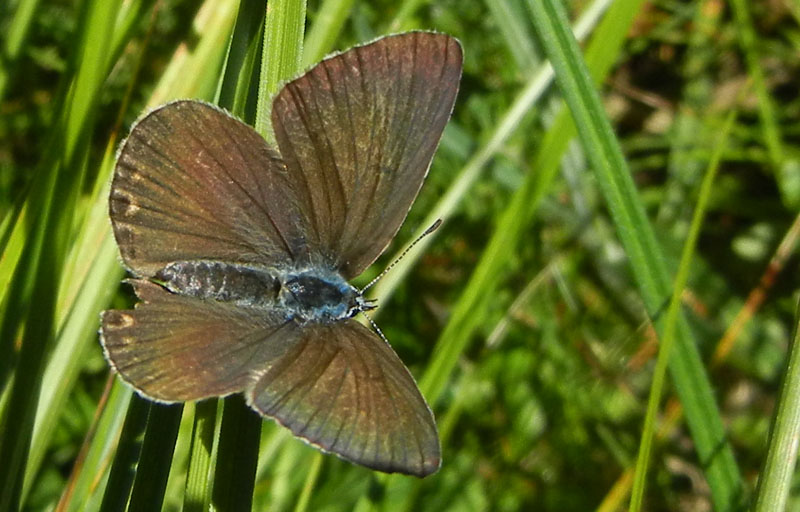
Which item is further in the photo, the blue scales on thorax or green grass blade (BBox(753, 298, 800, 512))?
the blue scales on thorax

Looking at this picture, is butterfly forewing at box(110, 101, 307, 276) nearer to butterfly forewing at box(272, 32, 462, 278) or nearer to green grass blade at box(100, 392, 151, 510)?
butterfly forewing at box(272, 32, 462, 278)

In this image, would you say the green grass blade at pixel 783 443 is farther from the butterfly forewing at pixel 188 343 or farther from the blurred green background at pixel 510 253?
the butterfly forewing at pixel 188 343

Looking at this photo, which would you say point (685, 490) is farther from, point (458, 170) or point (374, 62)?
point (374, 62)

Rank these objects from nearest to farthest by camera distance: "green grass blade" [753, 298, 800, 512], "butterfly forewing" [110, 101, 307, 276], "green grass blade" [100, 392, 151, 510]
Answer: "green grass blade" [753, 298, 800, 512] → "green grass blade" [100, 392, 151, 510] → "butterfly forewing" [110, 101, 307, 276]

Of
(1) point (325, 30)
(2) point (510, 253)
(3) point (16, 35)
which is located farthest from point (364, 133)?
(3) point (16, 35)

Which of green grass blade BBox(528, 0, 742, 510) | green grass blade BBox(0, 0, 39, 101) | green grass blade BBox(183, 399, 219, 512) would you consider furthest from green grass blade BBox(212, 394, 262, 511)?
green grass blade BBox(0, 0, 39, 101)

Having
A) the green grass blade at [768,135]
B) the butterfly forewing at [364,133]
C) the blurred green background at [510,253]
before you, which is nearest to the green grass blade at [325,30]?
the blurred green background at [510,253]

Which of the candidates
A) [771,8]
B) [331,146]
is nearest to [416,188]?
[331,146]
